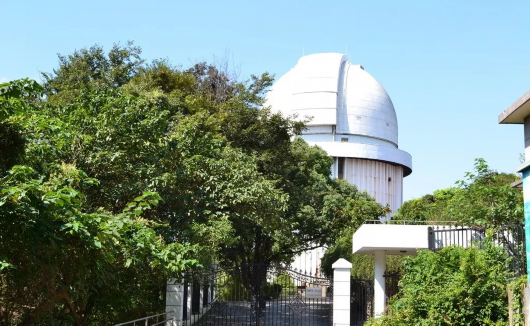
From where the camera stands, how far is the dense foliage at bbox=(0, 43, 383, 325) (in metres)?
8.34

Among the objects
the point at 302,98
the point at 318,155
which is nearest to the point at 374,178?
the point at 302,98

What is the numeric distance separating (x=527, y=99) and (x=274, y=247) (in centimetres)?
1940

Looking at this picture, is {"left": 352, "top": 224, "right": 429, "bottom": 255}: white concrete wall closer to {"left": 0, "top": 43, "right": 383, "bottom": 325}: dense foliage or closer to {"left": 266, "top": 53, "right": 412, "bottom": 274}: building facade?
{"left": 0, "top": 43, "right": 383, "bottom": 325}: dense foliage

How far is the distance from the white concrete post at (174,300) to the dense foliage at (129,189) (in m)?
0.46

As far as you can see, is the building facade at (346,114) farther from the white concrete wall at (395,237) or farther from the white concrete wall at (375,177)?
the white concrete wall at (395,237)

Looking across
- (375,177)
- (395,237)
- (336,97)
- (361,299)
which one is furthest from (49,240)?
(375,177)

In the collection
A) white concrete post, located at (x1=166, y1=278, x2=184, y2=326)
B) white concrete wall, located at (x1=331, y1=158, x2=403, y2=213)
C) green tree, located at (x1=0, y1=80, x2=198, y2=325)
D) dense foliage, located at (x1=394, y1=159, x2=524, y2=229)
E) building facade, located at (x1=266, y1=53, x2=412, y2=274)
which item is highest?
building facade, located at (x1=266, y1=53, x2=412, y2=274)

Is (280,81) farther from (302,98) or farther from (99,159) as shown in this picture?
(99,159)

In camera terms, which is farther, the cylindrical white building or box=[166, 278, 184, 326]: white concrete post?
the cylindrical white building

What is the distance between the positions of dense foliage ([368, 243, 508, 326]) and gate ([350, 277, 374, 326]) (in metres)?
5.46

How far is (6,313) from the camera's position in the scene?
9.69m

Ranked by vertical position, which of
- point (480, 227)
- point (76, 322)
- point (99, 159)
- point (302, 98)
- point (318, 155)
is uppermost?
point (302, 98)

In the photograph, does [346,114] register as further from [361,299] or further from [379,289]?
[379,289]

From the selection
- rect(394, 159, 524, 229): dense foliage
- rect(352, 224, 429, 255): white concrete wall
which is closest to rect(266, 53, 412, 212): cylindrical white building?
rect(394, 159, 524, 229): dense foliage
